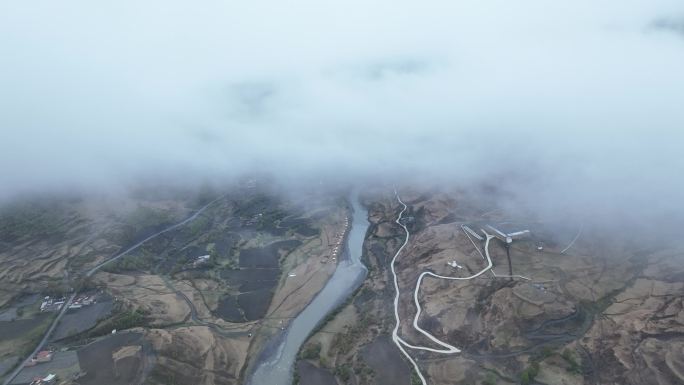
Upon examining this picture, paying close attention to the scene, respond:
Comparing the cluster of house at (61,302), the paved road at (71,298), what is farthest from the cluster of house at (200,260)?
the cluster of house at (61,302)

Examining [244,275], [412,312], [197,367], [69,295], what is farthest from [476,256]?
[69,295]

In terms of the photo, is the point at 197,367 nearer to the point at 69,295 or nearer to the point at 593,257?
the point at 69,295

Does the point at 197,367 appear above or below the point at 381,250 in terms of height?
above

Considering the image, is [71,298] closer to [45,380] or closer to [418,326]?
[45,380]

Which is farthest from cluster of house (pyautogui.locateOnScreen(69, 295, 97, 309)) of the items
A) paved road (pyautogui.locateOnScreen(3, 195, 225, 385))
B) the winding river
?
the winding river

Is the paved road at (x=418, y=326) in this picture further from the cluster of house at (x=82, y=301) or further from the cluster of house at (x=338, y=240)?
the cluster of house at (x=82, y=301)

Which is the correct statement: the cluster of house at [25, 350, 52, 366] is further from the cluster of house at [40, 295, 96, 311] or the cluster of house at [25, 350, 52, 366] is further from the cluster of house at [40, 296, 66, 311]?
the cluster of house at [40, 296, 66, 311]
